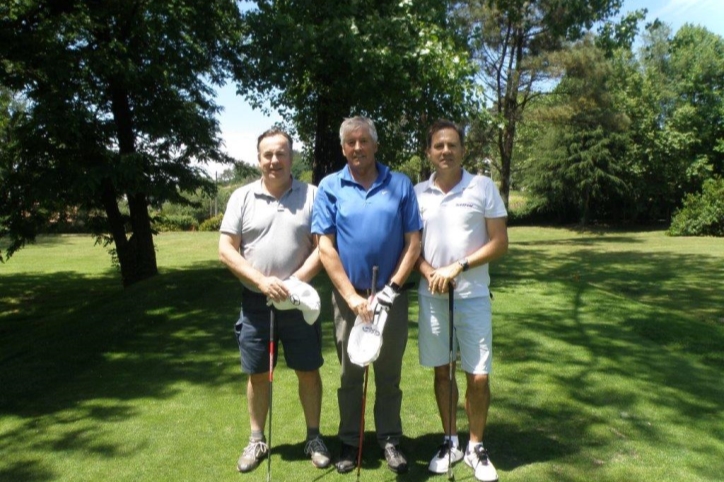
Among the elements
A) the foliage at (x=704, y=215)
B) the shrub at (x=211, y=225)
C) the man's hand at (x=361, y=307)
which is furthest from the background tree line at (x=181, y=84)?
the shrub at (x=211, y=225)

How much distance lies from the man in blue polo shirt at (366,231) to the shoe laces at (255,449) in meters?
0.81

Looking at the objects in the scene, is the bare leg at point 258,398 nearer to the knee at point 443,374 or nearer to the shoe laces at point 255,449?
the shoe laces at point 255,449

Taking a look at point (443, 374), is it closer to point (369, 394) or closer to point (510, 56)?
point (369, 394)

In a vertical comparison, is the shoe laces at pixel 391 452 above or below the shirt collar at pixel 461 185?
below

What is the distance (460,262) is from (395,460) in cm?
122

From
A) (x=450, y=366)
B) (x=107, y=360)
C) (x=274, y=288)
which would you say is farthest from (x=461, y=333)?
(x=107, y=360)

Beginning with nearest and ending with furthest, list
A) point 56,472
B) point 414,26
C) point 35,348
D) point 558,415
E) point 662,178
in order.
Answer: point 56,472, point 558,415, point 35,348, point 414,26, point 662,178

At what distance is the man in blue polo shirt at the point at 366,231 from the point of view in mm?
3486

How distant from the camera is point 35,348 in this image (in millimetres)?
7695

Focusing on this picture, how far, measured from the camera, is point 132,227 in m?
12.4

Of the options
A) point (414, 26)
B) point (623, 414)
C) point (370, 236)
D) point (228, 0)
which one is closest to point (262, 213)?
point (370, 236)

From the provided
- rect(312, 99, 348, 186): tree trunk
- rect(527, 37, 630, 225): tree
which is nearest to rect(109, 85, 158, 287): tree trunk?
rect(312, 99, 348, 186): tree trunk

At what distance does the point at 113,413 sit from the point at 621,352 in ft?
16.0

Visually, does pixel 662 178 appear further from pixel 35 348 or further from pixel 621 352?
pixel 35 348
